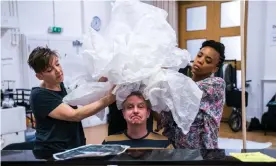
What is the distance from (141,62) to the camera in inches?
49.3

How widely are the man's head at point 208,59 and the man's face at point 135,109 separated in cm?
35

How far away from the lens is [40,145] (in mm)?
1422

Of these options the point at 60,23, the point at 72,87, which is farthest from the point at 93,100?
the point at 60,23

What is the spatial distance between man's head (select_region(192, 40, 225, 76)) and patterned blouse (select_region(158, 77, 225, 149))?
71 mm

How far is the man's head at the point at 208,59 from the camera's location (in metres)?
1.48

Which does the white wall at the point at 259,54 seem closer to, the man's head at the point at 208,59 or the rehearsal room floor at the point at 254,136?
the rehearsal room floor at the point at 254,136

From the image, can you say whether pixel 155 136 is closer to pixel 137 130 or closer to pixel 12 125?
pixel 137 130

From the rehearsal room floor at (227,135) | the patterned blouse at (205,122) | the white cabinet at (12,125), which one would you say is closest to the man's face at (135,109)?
the patterned blouse at (205,122)

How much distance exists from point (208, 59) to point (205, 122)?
312 mm

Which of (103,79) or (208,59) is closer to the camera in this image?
(103,79)

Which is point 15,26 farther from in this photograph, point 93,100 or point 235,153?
point 235,153

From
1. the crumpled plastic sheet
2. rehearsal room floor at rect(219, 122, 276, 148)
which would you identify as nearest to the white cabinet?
the crumpled plastic sheet

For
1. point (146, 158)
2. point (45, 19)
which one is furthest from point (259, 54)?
point (146, 158)

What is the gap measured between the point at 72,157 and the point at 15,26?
12.6ft
